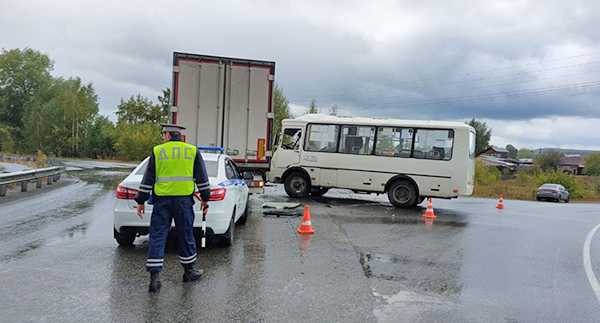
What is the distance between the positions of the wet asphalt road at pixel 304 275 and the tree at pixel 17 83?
6881 centimetres

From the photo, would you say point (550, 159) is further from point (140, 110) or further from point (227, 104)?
point (227, 104)

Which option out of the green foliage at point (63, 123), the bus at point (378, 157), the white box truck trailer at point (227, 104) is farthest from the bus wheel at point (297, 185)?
the green foliage at point (63, 123)

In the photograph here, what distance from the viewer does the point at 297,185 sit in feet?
53.7

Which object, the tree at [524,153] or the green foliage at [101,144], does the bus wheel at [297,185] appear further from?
the tree at [524,153]

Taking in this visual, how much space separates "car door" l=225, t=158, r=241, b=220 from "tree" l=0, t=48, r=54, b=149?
2789 inches

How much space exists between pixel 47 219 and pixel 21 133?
6729cm

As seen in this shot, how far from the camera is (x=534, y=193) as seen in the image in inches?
1436

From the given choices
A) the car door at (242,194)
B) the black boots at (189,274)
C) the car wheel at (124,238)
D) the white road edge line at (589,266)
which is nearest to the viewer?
the black boots at (189,274)

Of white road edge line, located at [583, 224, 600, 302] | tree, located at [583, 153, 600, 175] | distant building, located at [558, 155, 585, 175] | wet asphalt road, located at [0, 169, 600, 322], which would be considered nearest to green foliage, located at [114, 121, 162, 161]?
wet asphalt road, located at [0, 169, 600, 322]

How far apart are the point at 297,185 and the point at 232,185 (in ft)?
27.8

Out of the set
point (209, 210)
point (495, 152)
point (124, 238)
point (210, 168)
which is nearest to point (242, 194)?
point (210, 168)

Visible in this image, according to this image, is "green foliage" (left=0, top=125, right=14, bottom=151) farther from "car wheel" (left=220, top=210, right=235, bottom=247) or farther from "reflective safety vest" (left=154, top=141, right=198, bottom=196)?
"reflective safety vest" (left=154, top=141, right=198, bottom=196)

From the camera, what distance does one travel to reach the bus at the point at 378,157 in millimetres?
14609

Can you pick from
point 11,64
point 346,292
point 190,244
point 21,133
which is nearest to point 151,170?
point 190,244
